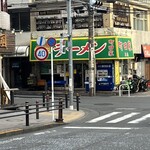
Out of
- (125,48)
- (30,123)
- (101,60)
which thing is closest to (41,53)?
(30,123)

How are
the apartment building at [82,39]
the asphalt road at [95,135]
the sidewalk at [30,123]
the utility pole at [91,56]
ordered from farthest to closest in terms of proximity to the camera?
the apartment building at [82,39]
the utility pole at [91,56]
the sidewalk at [30,123]
the asphalt road at [95,135]

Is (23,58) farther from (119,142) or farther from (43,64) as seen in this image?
(119,142)

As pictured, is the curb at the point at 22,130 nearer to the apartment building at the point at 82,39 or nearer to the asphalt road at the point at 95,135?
the asphalt road at the point at 95,135

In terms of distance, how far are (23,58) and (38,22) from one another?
3780 millimetres

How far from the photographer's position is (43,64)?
125ft

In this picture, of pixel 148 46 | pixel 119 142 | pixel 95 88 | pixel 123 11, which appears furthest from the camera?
pixel 148 46

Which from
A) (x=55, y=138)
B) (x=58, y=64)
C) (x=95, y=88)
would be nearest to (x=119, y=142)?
(x=55, y=138)

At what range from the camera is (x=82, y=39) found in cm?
3497

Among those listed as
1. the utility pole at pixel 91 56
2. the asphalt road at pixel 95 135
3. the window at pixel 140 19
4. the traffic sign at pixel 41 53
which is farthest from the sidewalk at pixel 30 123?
the window at pixel 140 19

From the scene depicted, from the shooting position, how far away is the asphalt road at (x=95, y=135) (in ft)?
35.8

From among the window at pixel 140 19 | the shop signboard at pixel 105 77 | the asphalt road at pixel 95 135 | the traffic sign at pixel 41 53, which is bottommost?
the asphalt road at pixel 95 135

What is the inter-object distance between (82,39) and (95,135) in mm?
22480

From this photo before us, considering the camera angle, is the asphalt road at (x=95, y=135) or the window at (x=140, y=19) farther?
the window at (x=140, y=19)

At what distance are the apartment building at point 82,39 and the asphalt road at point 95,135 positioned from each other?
14.8m
